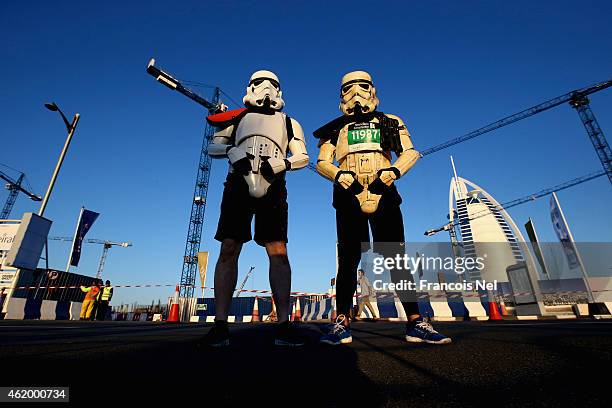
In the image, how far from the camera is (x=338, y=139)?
307cm

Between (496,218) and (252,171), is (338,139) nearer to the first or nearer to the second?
(252,171)

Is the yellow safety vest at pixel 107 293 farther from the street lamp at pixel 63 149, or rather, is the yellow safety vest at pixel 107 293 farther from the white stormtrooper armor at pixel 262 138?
the white stormtrooper armor at pixel 262 138

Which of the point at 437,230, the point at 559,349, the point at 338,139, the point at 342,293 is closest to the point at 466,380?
the point at 559,349

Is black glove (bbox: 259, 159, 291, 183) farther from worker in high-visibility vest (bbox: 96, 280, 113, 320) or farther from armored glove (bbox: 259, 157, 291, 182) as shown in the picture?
worker in high-visibility vest (bbox: 96, 280, 113, 320)

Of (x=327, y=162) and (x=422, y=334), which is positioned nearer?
(x=422, y=334)

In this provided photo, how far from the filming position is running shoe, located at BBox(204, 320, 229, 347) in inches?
80.5

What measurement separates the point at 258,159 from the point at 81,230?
2146cm

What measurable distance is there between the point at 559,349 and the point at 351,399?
4.51 ft

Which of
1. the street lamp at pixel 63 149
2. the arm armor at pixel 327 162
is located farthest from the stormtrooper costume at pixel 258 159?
the street lamp at pixel 63 149

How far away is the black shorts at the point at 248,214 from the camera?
8.07ft

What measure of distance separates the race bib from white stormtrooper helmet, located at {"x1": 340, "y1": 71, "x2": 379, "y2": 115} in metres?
0.25

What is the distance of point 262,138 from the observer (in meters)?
2.70

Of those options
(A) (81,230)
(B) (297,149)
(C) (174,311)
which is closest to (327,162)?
(B) (297,149)

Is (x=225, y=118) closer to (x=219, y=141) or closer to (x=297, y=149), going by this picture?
(x=219, y=141)
